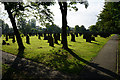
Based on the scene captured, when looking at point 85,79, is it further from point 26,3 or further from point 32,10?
point 26,3

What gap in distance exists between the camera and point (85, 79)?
4.61 meters

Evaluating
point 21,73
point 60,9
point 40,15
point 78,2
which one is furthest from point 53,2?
point 21,73

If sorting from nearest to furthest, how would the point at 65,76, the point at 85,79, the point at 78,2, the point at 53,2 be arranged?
the point at 85,79 < the point at 65,76 < the point at 78,2 < the point at 53,2

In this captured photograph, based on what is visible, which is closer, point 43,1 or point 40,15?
point 43,1

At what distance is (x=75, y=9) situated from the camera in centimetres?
1278

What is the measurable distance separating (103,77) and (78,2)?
10.3m

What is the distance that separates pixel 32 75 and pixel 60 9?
10.1 meters

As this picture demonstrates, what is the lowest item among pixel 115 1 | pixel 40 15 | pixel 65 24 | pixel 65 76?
pixel 65 76

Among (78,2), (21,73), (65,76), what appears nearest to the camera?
(65,76)

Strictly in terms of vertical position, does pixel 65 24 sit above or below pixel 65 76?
above

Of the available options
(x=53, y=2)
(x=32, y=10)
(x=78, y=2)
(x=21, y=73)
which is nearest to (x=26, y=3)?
(x=32, y=10)

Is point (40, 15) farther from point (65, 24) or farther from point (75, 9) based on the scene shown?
point (75, 9)

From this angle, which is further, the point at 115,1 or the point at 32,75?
the point at 115,1

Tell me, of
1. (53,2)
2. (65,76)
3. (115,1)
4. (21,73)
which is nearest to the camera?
(65,76)
